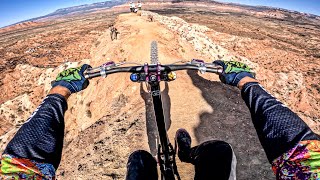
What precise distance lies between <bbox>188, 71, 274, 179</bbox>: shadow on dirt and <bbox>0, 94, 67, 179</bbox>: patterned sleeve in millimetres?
5097

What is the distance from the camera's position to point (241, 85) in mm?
2906

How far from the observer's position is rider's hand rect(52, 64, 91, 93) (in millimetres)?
2877

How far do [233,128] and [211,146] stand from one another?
4.91 m

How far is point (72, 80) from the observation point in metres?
2.95

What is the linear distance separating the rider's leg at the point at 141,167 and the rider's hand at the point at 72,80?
1.25 m

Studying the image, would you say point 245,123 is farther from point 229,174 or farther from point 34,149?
point 34,149

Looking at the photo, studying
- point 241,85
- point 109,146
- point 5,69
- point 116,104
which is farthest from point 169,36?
point 5,69

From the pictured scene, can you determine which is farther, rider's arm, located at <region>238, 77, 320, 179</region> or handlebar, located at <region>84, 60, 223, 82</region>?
handlebar, located at <region>84, 60, 223, 82</region>

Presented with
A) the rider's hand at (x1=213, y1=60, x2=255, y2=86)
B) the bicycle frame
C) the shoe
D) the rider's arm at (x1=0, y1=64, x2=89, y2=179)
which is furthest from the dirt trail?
the rider's arm at (x1=0, y1=64, x2=89, y2=179)

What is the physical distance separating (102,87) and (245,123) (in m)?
7.91

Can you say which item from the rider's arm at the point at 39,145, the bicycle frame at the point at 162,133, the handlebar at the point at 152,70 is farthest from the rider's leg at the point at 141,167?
the handlebar at the point at 152,70

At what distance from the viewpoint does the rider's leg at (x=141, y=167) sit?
2573 mm

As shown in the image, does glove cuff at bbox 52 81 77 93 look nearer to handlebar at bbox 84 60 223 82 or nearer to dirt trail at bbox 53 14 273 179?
handlebar at bbox 84 60 223 82

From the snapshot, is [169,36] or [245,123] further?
[169,36]
